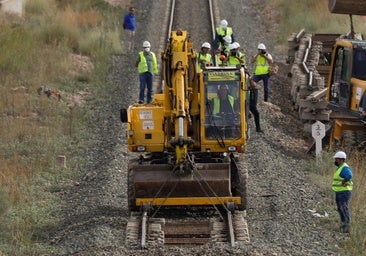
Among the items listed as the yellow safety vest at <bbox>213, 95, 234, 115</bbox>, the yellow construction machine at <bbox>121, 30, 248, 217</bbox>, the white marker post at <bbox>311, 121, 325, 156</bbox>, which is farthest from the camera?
the white marker post at <bbox>311, 121, 325, 156</bbox>

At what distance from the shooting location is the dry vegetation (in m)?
17.6

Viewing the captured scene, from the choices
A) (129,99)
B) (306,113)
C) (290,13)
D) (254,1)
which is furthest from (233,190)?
(254,1)

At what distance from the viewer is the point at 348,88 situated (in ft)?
74.5

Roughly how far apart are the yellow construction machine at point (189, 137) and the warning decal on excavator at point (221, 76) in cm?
2

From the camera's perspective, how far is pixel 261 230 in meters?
16.6

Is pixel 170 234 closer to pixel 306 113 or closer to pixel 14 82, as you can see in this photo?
pixel 306 113

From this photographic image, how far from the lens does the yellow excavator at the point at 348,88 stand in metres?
22.3

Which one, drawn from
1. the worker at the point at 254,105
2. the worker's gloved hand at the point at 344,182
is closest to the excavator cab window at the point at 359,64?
the worker at the point at 254,105

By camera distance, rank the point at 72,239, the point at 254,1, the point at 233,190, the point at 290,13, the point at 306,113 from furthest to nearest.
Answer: the point at 254,1, the point at 290,13, the point at 306,113, the point at 233,190, the point at 72,239

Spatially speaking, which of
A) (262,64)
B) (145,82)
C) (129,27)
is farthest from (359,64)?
(129,27)

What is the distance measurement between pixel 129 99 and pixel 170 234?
10748mm

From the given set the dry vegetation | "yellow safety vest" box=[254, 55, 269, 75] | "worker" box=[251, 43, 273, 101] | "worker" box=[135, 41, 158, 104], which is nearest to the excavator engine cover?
the dry vegetation

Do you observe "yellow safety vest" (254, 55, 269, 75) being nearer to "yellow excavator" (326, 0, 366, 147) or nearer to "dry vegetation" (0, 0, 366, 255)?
"yellow excavator" (326, 0, 366, 147)

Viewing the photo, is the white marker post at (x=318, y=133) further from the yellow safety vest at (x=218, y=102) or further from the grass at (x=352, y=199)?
the yellow safety vest at (x=218, y=102)
